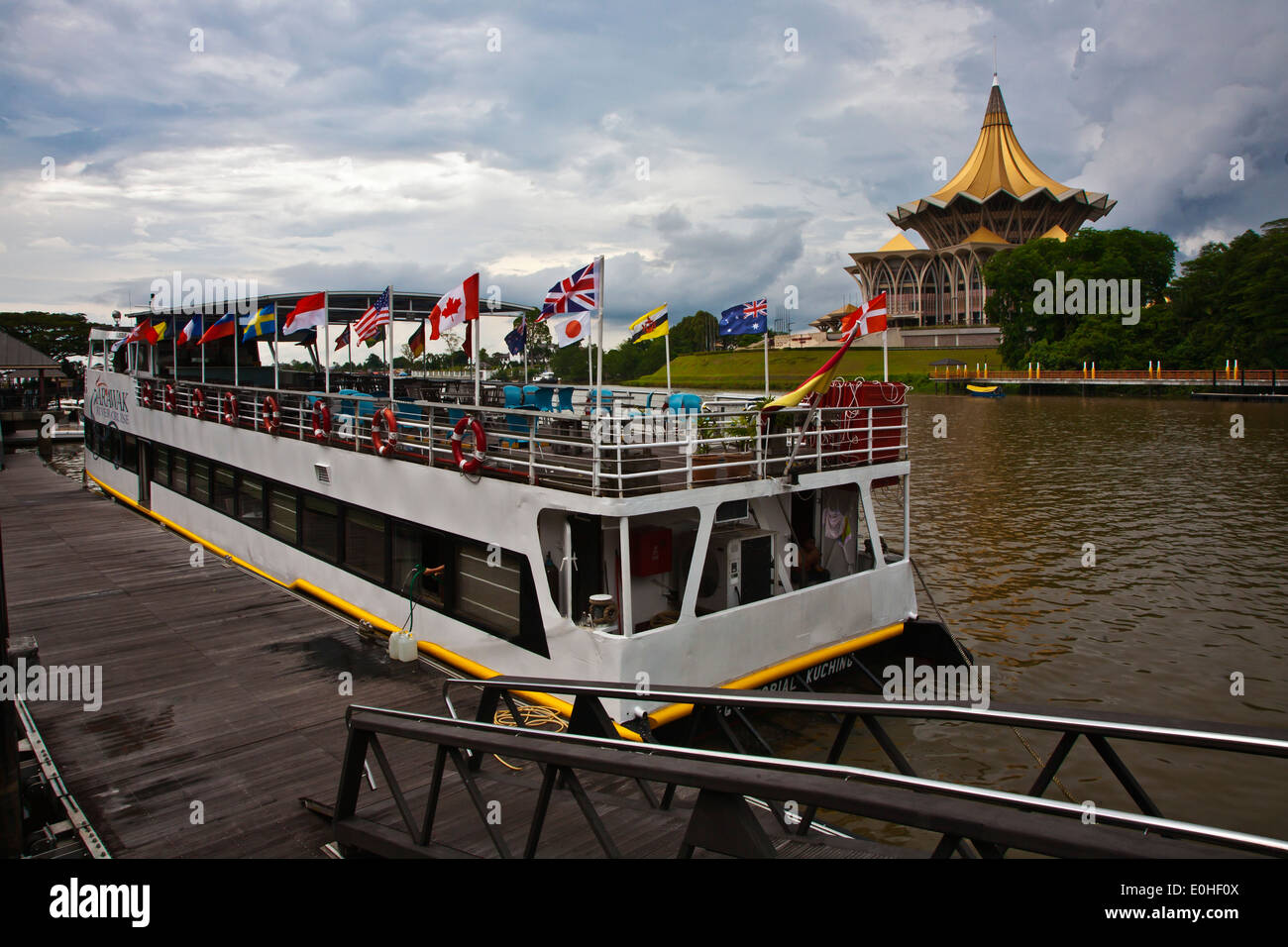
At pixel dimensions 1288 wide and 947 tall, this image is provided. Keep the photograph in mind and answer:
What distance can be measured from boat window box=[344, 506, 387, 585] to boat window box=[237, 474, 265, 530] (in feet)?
13.6

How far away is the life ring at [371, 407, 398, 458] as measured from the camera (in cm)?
Answer: 1233

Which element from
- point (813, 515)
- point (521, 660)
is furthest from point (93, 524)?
point (813, 515)

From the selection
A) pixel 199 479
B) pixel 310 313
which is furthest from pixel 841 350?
pixel 199 479

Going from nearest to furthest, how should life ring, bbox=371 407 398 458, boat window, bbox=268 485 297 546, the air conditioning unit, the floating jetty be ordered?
the floating jetty → the air conditioning unit → life ring, bbox=371 407 398 458 → boat window, bbox=268 485 297 546

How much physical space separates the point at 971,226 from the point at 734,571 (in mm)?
150102

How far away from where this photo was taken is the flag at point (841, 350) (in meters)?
10.3

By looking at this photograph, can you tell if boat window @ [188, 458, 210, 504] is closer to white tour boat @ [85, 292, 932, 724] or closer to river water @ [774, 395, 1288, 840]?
white tour boat @ [85, 292, 932, 724]

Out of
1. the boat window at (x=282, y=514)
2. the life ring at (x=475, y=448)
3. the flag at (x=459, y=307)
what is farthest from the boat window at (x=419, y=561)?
the boat window at (x=282, y=514)

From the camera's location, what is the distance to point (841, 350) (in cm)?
1003

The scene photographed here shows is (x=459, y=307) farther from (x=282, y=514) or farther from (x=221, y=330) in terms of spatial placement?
(x=221, y=330)

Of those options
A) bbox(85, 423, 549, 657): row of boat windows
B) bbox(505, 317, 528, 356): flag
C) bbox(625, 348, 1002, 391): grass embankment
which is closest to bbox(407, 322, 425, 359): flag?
bbox(505, 317, 528, 356): flag

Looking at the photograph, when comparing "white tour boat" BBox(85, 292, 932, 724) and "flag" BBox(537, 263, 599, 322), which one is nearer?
"white tour boat" BBox(85, 292, 932, 724)
